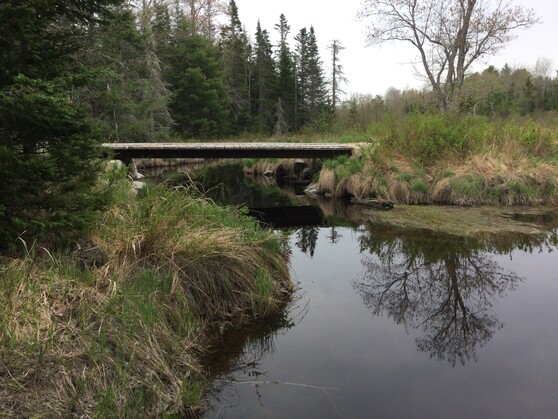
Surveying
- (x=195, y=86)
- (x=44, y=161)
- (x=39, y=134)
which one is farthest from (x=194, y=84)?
(x=44, y=161)

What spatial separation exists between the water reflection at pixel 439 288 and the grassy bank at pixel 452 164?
371 cm

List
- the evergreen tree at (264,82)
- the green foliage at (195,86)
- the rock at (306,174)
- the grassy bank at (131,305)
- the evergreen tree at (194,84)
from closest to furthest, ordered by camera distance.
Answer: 1. the grassy bank at (131,305)
2. the rock at (306,174)
3. the evergreen tree at (194,84)
4. the green foliage at (195,86)
5. the evergreen tree at (264,82)

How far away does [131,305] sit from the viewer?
11.6 ft

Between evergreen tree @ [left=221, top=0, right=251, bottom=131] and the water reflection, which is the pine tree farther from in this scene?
the water reflection

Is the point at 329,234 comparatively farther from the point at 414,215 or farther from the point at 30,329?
the point at 30,329

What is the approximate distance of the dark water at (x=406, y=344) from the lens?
3.32 meters

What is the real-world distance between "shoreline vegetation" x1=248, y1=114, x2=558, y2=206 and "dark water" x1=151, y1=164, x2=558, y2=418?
424 cm

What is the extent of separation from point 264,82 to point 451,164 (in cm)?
3516

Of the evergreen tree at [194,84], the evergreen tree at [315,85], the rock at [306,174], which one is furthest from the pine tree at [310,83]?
the rock at [306,174]

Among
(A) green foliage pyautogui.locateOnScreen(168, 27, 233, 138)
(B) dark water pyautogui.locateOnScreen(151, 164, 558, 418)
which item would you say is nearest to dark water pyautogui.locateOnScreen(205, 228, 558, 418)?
(B) dark water pyautogui.locateOnScreen(151, 164, 558, 418)

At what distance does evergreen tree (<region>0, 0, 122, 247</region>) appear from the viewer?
335cm

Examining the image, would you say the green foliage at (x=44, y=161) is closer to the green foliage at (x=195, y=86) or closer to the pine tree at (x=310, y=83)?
the green foliage at (x=195, y=86)

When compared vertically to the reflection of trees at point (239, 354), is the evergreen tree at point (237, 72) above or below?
above

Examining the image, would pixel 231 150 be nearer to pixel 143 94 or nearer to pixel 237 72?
pixel 143 94
